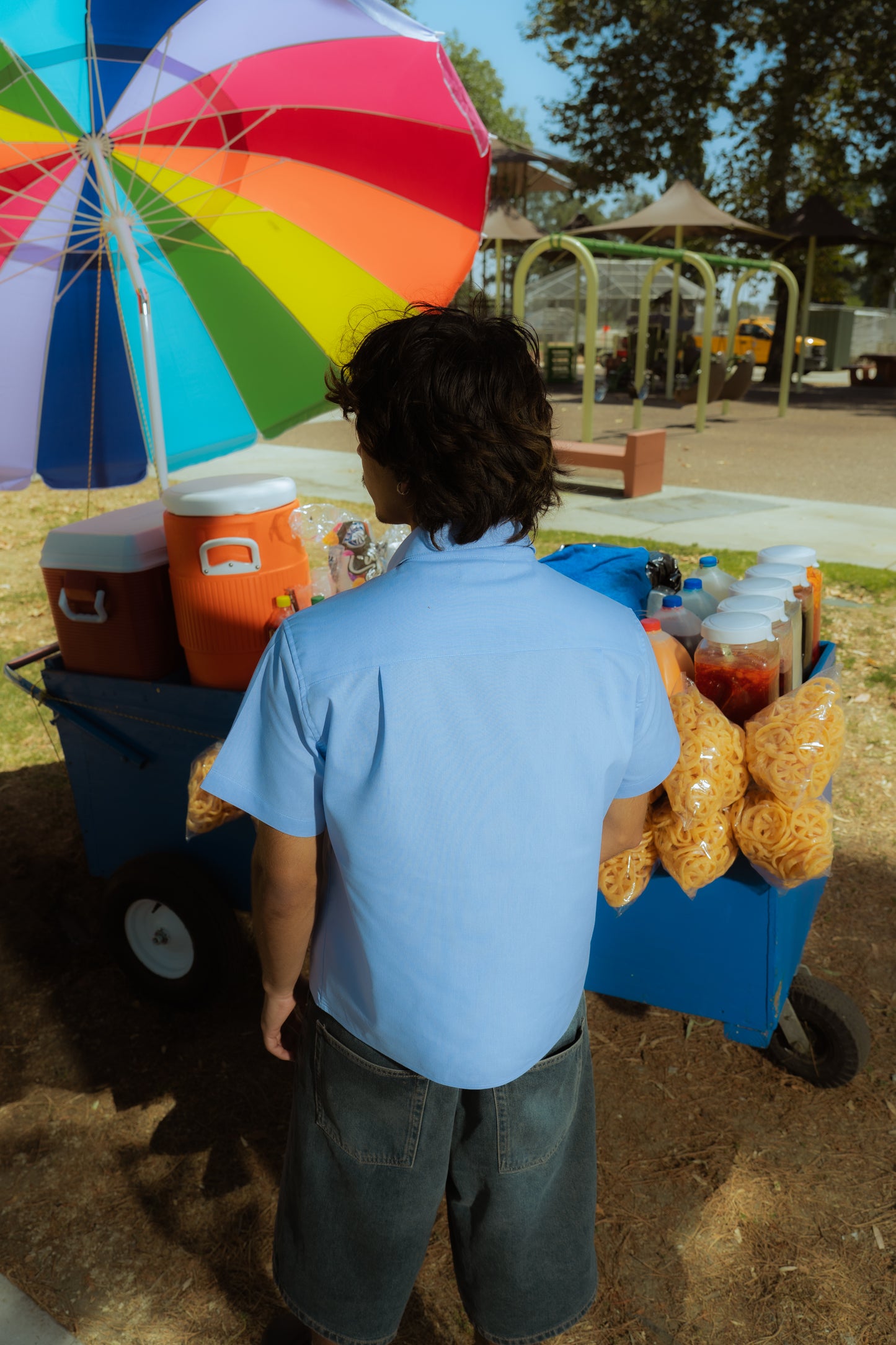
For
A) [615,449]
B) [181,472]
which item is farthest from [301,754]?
[181,472]

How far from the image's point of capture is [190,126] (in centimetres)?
321

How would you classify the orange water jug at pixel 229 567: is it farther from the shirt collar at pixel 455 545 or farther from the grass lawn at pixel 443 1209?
the shirt collar at pixel 455 545

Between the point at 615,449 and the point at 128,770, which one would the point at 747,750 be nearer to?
the point at 128,770

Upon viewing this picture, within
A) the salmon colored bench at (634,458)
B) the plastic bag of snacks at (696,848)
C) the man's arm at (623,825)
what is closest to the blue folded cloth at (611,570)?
the plastic bag of snacks at (696,848)

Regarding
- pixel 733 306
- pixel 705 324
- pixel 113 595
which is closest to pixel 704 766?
pixel 113 595

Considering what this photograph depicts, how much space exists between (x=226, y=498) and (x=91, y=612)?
595mm

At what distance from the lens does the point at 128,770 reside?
2787 millimetres

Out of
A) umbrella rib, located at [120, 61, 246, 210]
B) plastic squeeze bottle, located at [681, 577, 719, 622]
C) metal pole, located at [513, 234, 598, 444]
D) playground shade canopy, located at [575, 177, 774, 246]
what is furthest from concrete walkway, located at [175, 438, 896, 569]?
playground shade canopy, located at [575, 177, 774, 246]

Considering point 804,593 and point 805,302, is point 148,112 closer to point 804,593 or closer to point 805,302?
point 804,593

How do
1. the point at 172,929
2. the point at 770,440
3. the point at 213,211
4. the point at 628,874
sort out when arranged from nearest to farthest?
the point at 628,874, the point at 172,929, the point at 213,211, the point at 770,440

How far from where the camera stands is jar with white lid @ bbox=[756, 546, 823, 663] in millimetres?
2531

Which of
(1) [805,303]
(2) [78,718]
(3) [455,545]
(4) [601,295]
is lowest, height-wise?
(2) [78,718]

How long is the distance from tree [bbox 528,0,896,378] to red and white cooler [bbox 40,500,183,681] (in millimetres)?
22192

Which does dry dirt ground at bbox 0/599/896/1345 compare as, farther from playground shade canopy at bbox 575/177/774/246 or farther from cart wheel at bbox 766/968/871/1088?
playground shade canopy at bbox 575/177/774/246
